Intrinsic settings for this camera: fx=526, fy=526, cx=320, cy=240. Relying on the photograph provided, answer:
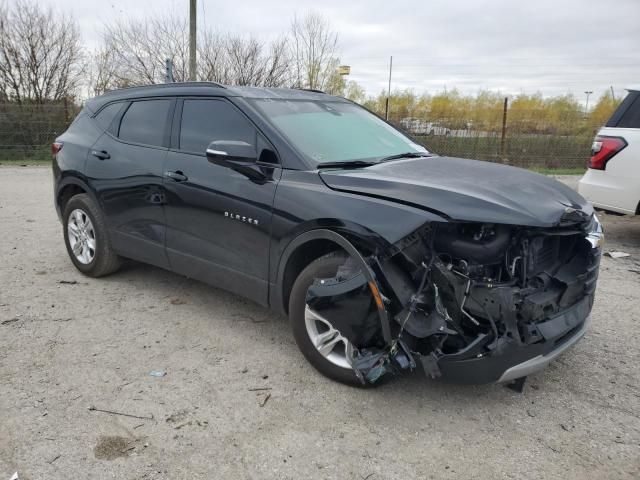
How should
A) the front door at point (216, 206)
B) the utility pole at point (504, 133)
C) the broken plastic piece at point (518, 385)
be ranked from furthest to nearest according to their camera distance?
the utility pole at point (504, 133) < the front door at point (216, 206) < the broken plastic piece at point (518, 385)

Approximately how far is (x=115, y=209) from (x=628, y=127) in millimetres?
5632

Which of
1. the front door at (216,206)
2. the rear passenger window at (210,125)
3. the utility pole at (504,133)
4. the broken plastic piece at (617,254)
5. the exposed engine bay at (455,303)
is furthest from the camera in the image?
the utility pole at (504,133)

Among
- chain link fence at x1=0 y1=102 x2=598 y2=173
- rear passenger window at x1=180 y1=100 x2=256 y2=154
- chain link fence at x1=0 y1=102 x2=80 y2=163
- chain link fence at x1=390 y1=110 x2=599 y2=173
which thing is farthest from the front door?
chain link fence at x1=0 y1=102 x2=80 y2=163

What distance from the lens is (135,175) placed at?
4.36m

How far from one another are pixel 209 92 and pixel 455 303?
2.49 meters

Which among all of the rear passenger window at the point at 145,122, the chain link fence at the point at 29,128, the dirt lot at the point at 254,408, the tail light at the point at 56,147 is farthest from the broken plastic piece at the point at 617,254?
the chain link fence at the point at 29,128

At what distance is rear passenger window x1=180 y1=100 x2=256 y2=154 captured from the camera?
3.75 meters

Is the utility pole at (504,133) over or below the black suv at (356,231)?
over

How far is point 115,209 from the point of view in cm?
460

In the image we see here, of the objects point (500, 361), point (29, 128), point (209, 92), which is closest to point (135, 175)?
point (209, 92)

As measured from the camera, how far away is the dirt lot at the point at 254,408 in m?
2.52

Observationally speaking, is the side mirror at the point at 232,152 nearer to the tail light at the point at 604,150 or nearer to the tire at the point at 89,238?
the tire at the point at 89,238

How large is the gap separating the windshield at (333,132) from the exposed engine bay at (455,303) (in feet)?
3.30

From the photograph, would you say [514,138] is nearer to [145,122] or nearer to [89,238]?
[145,122]
